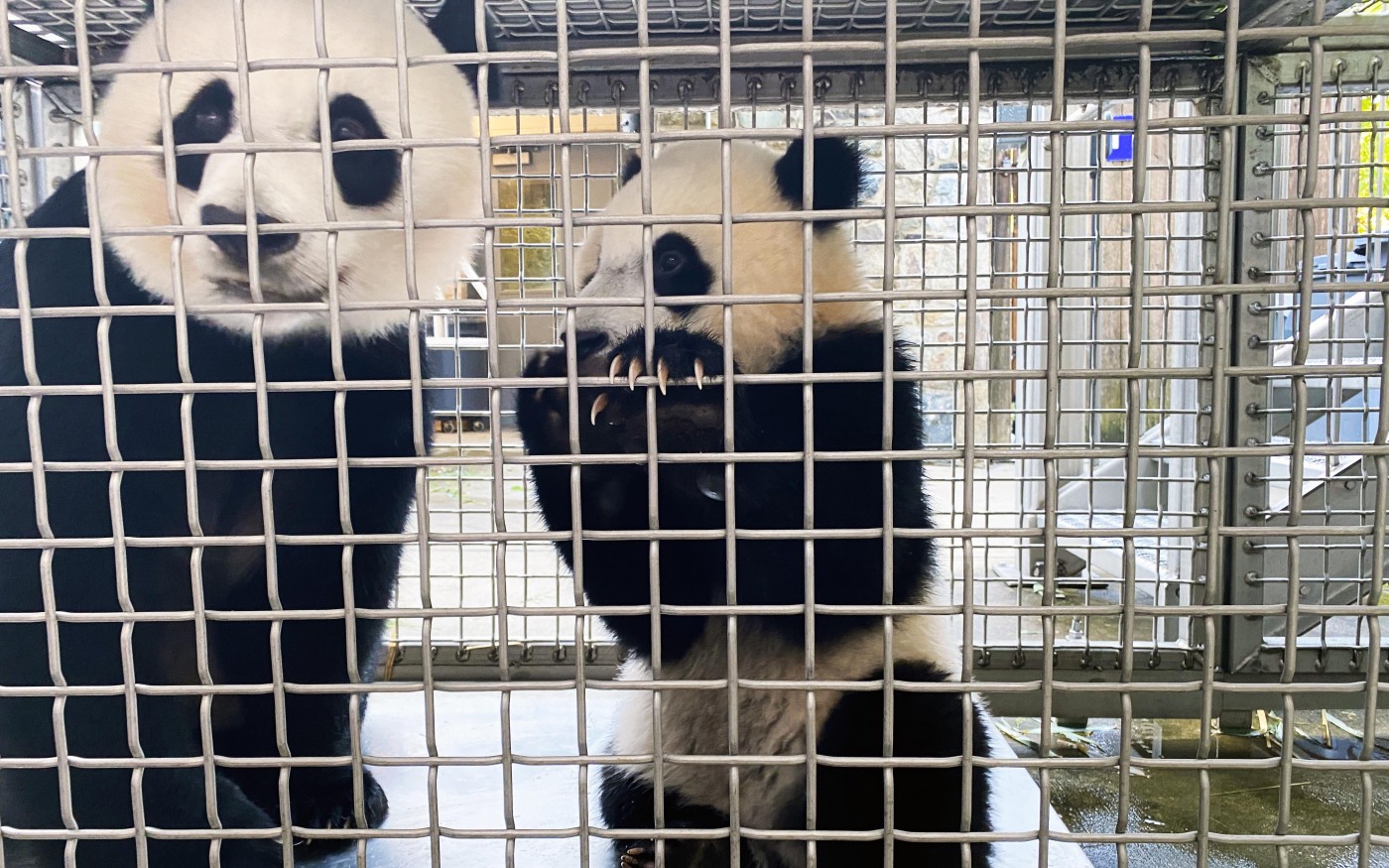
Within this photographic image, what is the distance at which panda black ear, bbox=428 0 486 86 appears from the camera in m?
1.12

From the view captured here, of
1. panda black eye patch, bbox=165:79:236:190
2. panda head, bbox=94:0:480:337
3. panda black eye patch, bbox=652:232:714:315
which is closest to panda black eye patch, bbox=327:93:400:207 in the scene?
panda head, bbox=94:0:480:337

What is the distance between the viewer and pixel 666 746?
49.5 inches

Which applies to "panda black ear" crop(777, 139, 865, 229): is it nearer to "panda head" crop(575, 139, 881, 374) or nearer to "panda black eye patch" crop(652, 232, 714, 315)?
"panda head" crop(575, 139, 881, 374)

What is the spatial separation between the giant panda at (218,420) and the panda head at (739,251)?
0.82ft

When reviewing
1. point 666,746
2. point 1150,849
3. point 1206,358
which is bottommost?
point 1150,849

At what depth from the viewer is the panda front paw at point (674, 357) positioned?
0.86 meters

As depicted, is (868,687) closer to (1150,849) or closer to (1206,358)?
(1150,849)

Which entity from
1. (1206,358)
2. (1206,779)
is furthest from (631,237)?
(1206,358)

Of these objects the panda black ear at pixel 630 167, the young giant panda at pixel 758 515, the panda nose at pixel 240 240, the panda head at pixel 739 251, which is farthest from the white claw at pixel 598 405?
the panda black ear at pixel 630 167

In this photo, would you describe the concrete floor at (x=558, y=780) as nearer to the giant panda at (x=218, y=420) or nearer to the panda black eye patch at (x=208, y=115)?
the giant panda at (x=218, y=420)

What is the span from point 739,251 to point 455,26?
18.2 inches

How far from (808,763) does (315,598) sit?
0.75m

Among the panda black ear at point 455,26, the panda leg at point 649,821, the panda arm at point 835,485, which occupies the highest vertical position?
the panda black ear at point 455,26

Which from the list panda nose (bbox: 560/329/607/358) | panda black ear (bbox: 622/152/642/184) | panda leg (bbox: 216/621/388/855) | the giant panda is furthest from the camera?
panda black ear (bbox: 622/152/642/184)
